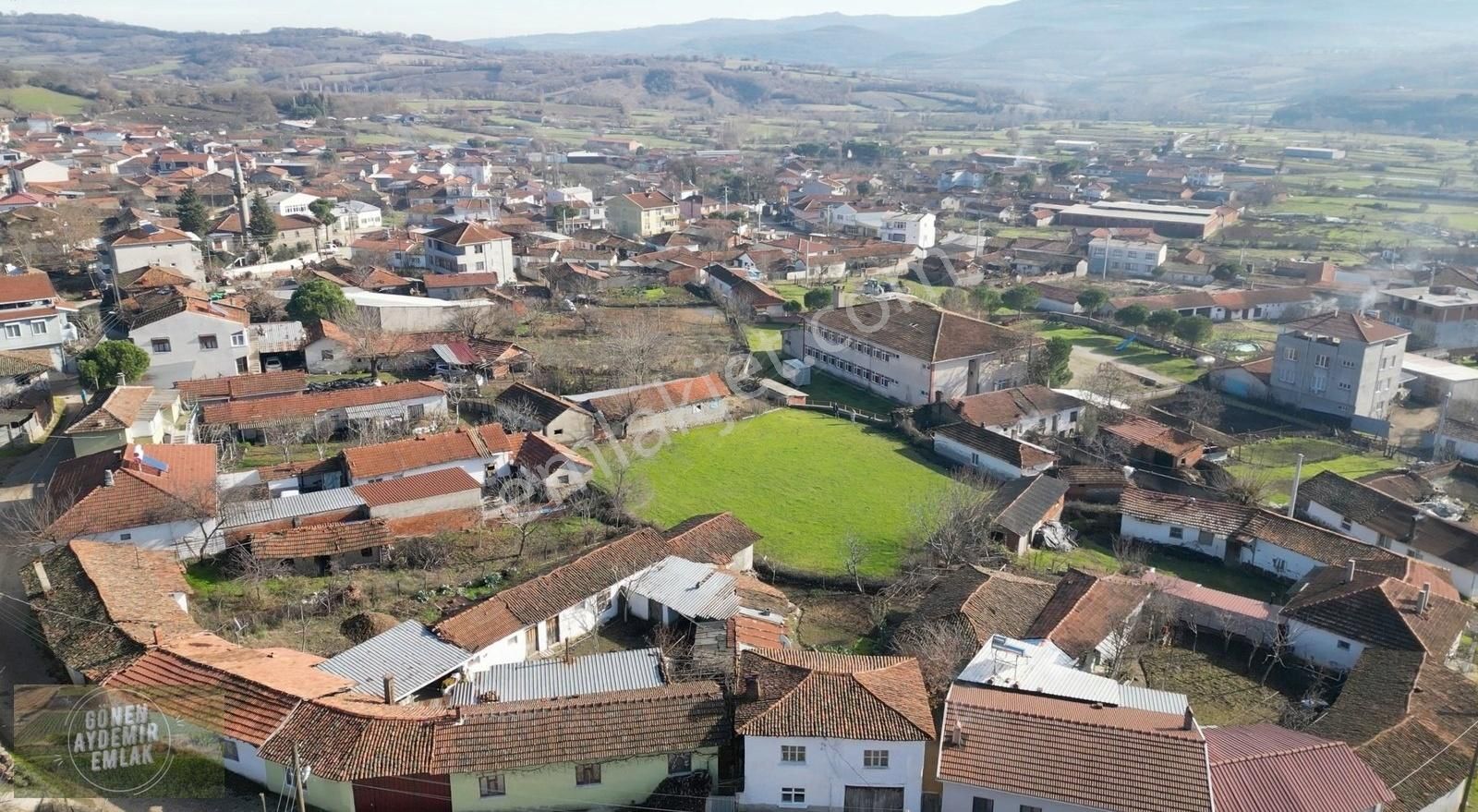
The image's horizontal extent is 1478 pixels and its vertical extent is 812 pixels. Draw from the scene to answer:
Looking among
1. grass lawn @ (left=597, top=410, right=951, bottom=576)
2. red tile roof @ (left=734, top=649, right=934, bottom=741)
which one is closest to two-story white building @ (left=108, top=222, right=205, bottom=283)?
grass lawn @ (left=597, top=410, right=951, bottom=576)

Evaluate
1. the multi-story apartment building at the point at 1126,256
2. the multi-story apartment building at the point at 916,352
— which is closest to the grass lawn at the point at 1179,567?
the multi-story apartment building at the point at 916,352

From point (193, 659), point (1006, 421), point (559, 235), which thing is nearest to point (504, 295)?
point (559, 235)

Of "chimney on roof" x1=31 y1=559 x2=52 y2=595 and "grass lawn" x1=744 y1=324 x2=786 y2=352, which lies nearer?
"chimney on roof" x1=31 y1=559 x2=52 y2=595

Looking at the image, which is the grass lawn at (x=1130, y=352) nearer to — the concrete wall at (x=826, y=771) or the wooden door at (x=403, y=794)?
the concrete wall at (x=826, y=771)

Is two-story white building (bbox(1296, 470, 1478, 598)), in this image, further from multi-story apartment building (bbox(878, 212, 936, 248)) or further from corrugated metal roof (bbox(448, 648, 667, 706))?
multi-story apartment building (bbox(878, 212, 936, 248))

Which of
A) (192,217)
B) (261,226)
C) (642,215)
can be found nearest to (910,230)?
(642,215)

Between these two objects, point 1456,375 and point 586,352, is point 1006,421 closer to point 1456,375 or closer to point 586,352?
point 586,352

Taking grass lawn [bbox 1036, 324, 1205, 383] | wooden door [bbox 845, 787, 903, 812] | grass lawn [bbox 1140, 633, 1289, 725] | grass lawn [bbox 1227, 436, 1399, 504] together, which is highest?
wooden door [bbox 845, 787, 903, 812]
